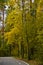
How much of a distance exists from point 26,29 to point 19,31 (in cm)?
531

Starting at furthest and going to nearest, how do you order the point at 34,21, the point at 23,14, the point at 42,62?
the point at 23,14 < the point at 34,21 < the point at 42,62

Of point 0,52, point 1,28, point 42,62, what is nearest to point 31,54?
point 42,62

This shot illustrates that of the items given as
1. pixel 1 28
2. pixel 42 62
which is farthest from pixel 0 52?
pixel 42 62

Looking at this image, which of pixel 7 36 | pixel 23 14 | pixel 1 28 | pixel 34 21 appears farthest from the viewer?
pixel 1 28

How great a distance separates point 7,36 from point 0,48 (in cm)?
1456

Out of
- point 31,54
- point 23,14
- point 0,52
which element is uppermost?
point 23,14

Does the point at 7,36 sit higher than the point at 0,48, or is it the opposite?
the point at 7,36

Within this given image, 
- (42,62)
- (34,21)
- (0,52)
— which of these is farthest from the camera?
(0,52)

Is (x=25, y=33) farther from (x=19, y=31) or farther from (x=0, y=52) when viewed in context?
(x=0, y=52)

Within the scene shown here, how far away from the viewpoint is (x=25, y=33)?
37875mm

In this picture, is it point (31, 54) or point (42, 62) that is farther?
point (31, 54)

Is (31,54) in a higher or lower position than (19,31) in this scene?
lower

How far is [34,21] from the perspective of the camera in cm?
3616

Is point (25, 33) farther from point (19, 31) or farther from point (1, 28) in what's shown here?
point (1, 28)
